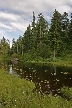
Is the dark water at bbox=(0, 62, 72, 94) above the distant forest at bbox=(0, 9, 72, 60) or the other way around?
the other way around

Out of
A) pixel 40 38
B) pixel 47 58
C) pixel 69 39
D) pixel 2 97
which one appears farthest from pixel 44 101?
pixel 40 38

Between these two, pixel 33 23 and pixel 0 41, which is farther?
pixel 0 41

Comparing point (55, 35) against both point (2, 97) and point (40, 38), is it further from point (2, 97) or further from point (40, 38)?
point (2, 97)

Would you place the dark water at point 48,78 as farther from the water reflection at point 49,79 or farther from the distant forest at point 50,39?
the distant forest at point 50,39

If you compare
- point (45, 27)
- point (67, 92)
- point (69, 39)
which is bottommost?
point (67, 92)

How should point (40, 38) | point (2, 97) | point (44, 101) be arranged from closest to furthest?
point (44, 101), point (2, 97), point (40, 38)

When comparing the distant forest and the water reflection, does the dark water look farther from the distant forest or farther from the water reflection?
the distant forest

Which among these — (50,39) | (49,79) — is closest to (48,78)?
(49,79)

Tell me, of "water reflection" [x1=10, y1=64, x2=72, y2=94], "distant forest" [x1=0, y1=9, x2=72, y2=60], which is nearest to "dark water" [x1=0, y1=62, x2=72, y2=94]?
"water reflection" [x1=10, y1=64, x2=72, y2=94]

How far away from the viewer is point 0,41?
130 meters

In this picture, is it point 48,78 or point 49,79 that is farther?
point 48,78

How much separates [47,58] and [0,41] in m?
67.1

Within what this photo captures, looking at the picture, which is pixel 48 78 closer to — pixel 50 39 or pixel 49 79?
pixel 49 79

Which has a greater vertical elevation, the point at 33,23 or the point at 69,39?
the point at 33,23
